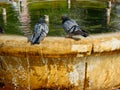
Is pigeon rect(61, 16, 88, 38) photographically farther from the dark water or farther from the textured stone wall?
the dark water

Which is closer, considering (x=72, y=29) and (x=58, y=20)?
(x=72, y=29)

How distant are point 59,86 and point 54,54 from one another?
820 millimetres

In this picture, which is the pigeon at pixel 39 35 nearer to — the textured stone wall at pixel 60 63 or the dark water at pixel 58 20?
the textured stone wall at pixel 60 63

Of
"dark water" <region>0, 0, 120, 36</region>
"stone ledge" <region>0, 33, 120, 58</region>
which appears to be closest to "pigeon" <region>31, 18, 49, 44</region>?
"stone ledge" <region>0, 33, 120, 58</region>

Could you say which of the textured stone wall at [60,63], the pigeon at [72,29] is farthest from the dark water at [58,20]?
the textured stone wall at [60,63]

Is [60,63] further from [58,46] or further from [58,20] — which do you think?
[58,20]

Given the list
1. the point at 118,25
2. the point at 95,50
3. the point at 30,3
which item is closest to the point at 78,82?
the point at 95,50

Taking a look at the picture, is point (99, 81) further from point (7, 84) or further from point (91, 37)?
point (7, 84)

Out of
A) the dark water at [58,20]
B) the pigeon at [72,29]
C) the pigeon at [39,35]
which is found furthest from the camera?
the dark water at [58,20]

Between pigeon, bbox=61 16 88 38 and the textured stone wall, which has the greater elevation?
pigeon, bbox=61 16 88 38

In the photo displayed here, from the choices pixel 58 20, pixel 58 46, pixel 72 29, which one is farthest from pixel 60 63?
pixel 58 20

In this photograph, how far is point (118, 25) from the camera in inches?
404

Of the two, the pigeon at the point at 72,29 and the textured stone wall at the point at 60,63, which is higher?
the pigeon at the point at 72,29

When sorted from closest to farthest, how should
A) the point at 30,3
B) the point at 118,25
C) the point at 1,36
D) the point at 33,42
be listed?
1. the point at 33,42
2. the point at 1,36
3. the point at 118,25
4. the point at 30,3
